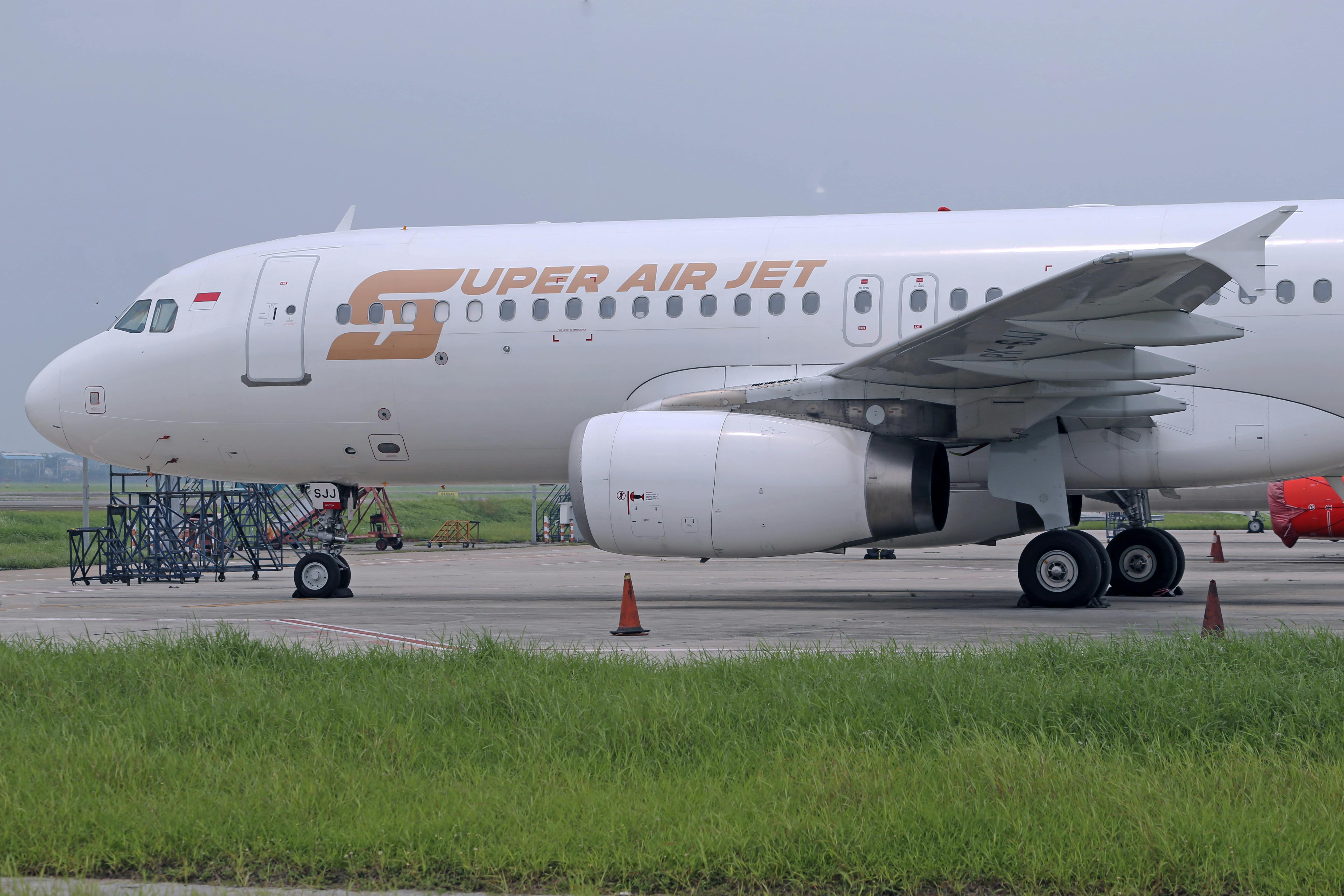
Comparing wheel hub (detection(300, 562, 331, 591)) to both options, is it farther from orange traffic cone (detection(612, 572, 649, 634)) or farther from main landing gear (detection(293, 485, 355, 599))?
orange traffic cone (detection(612, 572, 649, 634))

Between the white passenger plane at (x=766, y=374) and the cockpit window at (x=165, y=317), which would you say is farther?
the cockpit window at (x=165, y=317)

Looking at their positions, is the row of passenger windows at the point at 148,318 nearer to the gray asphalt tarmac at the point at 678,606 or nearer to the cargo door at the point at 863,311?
the gray asphalt tarmac at the point at 678,606

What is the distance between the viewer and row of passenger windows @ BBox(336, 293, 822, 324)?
12570mm

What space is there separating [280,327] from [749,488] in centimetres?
619

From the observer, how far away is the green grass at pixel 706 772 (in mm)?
3746

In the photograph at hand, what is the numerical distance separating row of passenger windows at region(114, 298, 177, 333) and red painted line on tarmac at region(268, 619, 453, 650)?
462 cm

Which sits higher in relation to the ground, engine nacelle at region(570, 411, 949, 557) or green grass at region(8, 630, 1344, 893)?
engine nacelle at region(570, 411, 949, 557)

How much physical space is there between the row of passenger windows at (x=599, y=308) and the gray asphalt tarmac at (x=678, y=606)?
126 inches

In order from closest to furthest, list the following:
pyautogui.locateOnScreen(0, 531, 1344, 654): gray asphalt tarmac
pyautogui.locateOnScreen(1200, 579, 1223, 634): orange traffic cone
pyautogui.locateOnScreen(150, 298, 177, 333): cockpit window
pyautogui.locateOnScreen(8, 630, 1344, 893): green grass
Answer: pyautogui.locateOnScreen(8, 630, 1344, 893): green grass < pyautogui.locateOnScreen(1200, 579, 1223, 634): orange traffic cone < pyautogui.locateOnScreen(0, 531, 1344, 654): gray asphalt tarmac < pyautogui.locateOnScreen(150, 298, 177, 333): cockpit window

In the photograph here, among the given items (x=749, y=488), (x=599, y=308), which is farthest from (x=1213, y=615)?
(x=599, y=308)

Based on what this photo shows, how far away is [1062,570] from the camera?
11938mm

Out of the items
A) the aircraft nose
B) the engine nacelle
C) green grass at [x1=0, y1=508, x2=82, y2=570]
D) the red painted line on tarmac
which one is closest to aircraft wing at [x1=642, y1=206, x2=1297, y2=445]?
the engine nacelle

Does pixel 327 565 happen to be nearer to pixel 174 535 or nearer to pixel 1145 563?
pixel 174 535

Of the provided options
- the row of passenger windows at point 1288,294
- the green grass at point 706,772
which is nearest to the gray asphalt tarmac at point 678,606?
the green grass at point 706,772
